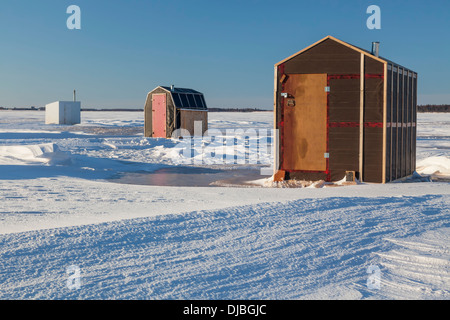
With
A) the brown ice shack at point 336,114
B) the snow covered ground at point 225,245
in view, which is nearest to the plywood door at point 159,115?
the brown ice shack at point 336,114

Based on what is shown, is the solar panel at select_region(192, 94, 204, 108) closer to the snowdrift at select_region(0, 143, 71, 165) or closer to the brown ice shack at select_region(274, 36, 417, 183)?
Answer: the snowdrift at select_region(0, 143, 71, 165)

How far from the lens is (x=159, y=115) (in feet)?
111

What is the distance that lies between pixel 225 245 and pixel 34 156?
44.4 feet

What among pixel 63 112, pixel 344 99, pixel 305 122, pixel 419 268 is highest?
pixel 63 112

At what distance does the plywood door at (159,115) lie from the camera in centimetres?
3338

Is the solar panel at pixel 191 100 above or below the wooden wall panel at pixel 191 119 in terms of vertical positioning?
above

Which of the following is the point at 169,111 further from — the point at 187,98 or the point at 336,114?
the point at 336,114

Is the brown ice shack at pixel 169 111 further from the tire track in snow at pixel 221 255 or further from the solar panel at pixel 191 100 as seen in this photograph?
the tire track in snow at pixel 221 255

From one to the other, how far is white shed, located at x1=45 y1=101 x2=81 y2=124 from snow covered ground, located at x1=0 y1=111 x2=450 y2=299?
4210 cm

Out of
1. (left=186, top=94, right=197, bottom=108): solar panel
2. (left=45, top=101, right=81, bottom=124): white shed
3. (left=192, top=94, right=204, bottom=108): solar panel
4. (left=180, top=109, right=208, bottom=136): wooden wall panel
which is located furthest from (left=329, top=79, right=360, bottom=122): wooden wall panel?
(left=45, top=101, right=81, bottom=124): white shed

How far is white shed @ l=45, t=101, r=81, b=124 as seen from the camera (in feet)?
171

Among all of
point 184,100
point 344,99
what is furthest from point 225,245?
point 184,100

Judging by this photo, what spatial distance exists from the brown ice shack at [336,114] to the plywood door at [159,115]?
61.0ft
